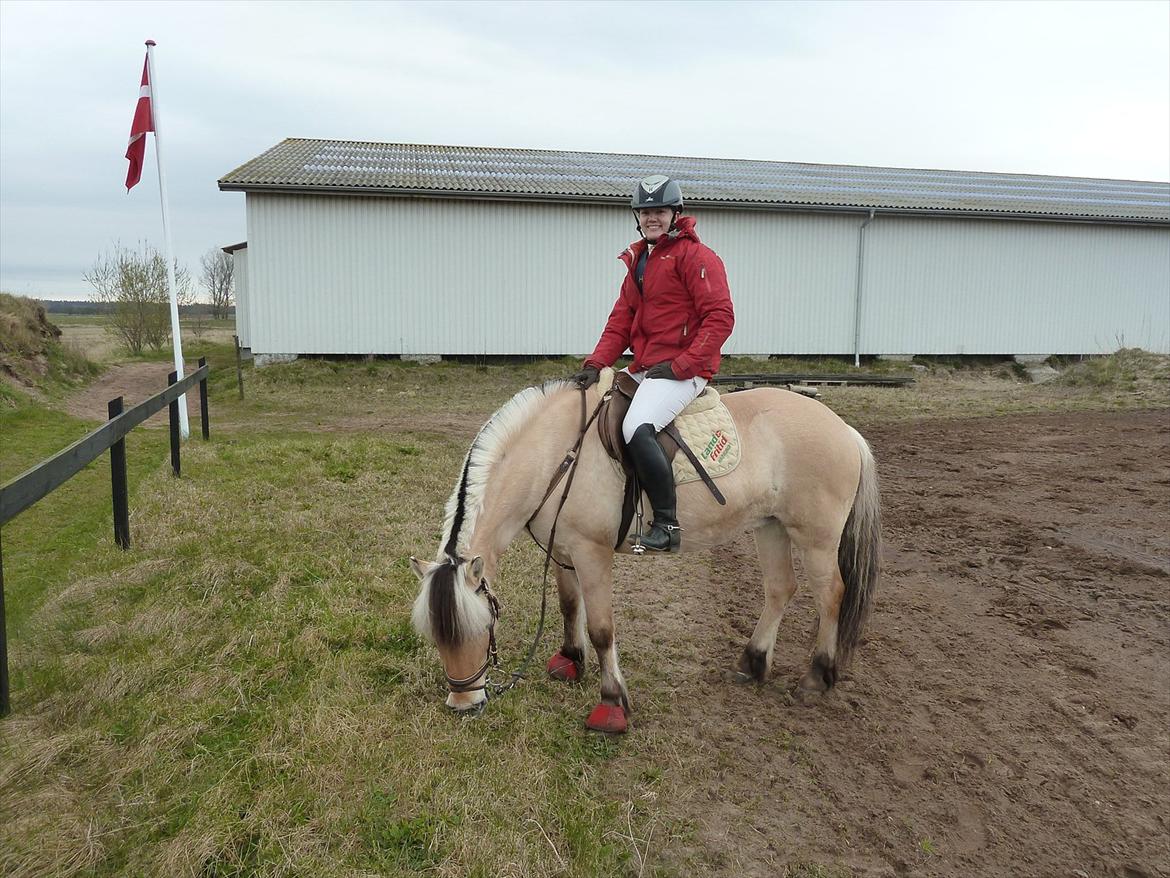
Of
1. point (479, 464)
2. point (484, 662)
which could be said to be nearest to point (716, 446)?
point (479, 464)

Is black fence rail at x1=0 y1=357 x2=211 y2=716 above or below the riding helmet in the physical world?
below

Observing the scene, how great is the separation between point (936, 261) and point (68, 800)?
2082 cm

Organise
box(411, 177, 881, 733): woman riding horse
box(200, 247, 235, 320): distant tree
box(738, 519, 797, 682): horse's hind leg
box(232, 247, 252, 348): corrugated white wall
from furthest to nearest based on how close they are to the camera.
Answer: box(200, 247, 235, 320): distant tree
box(232, 247, 252, 348): corrugated white wall
box(738, 519, 797, 682): horse's hind leg
box(411, 177, 881, 733): woman riding horse

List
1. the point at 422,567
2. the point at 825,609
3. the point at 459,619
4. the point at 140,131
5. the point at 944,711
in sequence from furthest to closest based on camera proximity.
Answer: the point at 140,131
the point at 825,609
the point at 944,711
the point at 422,567
the point at 459,619

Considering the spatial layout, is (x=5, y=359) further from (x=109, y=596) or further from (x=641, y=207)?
(x=641, y=207)

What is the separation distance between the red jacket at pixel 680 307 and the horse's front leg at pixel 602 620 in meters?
1.03

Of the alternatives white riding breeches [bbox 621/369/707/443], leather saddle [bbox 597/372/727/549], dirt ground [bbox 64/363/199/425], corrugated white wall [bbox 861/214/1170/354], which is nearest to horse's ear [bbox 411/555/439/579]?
leather saddle [bbox 597/372/727/549]

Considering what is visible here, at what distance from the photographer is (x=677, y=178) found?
21125 millimetres

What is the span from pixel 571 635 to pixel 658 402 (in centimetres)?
145

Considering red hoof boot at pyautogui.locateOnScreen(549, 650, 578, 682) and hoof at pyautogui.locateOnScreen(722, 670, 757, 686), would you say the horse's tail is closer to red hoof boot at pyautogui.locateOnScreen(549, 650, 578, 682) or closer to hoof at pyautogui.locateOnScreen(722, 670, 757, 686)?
hoof at pyautogui.locateOnScreen(722, 670, 757, 686)

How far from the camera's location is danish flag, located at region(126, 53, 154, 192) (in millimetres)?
9930

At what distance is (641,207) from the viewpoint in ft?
12.4

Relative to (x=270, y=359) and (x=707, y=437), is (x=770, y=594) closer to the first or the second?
(x=707, y=437)

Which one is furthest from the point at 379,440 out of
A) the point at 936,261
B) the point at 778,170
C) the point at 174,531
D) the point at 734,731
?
the point at 778,170
